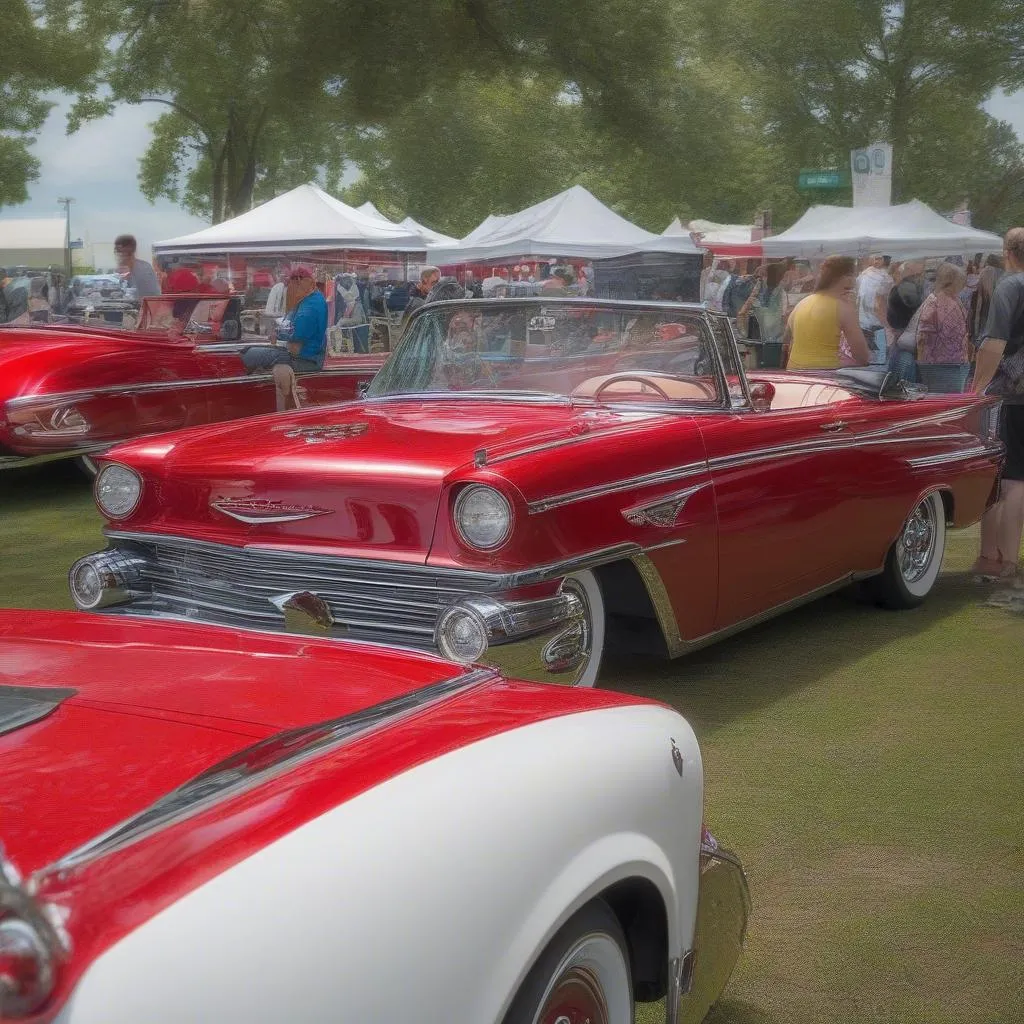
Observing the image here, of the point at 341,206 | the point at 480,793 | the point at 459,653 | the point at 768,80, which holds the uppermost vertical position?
the point at 768,80

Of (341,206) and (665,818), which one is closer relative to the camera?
(665,818)

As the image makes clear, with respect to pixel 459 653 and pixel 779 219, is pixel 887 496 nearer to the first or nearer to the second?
pixel 459 653

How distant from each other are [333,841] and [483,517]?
2.63 m

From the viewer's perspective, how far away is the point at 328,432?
4.82 meters

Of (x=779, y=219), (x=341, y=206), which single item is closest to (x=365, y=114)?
(x=341, y=206)

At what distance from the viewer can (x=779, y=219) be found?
4862 cm

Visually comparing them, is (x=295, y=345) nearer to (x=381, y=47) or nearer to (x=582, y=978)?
(x=381, y=47)

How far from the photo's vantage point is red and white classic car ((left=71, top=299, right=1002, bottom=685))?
4168mm

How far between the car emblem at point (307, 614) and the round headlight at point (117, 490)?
75 cm

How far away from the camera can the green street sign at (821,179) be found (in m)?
27.9

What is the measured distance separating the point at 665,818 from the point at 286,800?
2.34 ft

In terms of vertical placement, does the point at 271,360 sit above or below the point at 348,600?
above

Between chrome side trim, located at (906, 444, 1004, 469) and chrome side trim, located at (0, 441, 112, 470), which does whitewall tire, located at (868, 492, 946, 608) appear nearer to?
chrome side trim, located at (906, 444, 1004, 469)

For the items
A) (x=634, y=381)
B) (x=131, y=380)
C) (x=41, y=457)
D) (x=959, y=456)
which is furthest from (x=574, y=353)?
(x=41, y=457)
